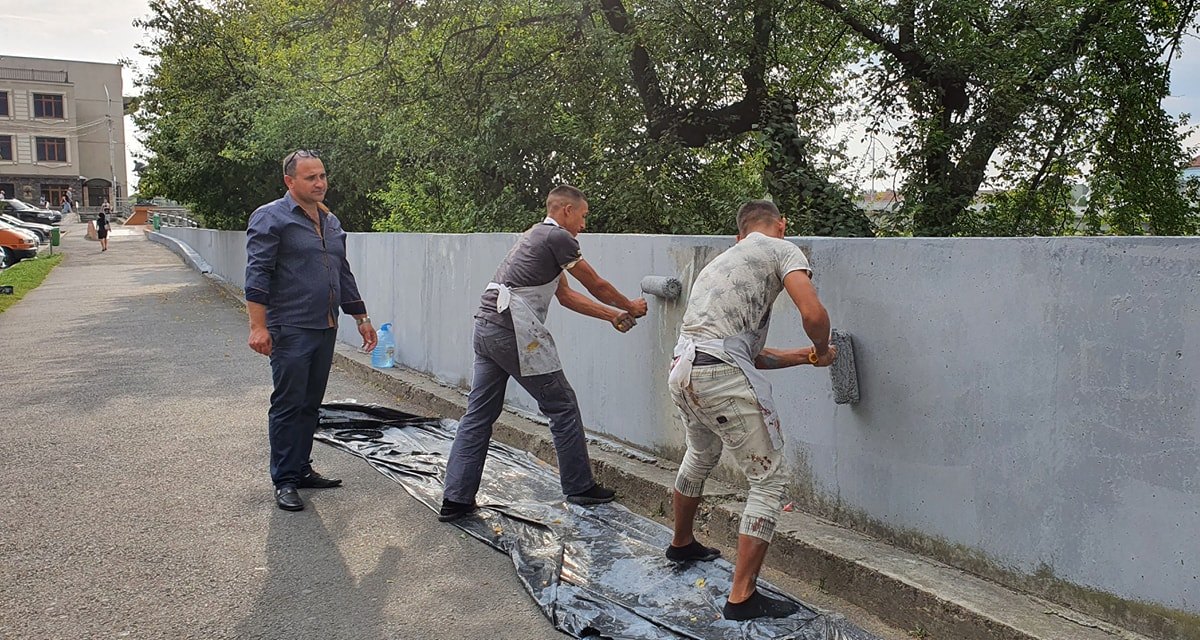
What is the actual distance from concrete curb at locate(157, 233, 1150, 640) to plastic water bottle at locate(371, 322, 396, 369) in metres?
4.32

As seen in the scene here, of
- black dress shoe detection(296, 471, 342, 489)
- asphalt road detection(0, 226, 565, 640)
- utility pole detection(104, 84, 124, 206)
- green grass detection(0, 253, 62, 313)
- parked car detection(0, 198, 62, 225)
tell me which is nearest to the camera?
asphalt road detection(0, 226, 565, 640)

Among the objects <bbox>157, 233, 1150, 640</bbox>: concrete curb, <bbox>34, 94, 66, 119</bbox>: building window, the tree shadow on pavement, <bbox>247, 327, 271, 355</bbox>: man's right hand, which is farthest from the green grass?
<bbox>34, 94, 66, 119</bbox>: building window

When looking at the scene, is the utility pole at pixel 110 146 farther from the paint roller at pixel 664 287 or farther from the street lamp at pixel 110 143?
the paint roller at pixel 664 287

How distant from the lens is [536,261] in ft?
16.9

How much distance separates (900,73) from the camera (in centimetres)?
938

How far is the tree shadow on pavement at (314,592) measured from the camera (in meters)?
3.88

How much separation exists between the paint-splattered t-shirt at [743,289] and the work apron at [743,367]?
16 millimetres

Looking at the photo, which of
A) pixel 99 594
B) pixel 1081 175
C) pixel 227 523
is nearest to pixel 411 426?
pixel 227 523

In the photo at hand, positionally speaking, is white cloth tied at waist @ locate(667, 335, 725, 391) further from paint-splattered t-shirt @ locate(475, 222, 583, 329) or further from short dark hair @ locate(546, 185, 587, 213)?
short dark hair @ locate(546, 185, 587, 213)

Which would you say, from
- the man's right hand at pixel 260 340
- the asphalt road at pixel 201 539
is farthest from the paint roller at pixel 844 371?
the man's right hand at pixel 260 340

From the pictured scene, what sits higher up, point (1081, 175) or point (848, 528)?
point (1081, 175)

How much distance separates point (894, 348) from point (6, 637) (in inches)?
146

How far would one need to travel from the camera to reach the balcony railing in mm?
74688

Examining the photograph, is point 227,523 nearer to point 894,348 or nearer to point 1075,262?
point 894,348
